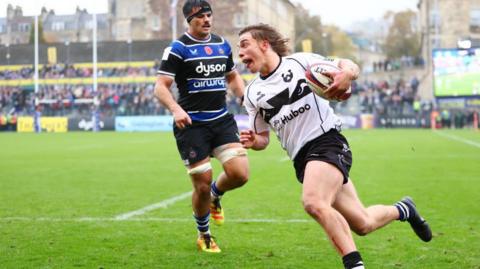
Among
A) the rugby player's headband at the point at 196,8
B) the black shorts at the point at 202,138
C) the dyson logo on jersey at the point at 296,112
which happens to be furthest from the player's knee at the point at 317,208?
the rugby player's headband at the point at 196,8

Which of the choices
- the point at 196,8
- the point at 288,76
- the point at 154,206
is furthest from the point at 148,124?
the point at 288,76

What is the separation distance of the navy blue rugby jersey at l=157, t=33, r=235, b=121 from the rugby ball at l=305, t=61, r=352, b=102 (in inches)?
86.3

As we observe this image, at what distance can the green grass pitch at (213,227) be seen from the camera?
23.5ft

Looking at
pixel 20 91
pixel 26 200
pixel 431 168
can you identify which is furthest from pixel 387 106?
pixel 26 200

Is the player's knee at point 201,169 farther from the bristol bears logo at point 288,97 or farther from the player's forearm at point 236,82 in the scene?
the bristol bears logo at point 288,97

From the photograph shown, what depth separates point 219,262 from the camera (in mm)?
7090

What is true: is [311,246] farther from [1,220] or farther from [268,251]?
[1,220]

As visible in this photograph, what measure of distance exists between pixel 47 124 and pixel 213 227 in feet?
141

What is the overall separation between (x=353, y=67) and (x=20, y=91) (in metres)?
51.1

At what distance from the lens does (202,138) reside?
25.8 ft

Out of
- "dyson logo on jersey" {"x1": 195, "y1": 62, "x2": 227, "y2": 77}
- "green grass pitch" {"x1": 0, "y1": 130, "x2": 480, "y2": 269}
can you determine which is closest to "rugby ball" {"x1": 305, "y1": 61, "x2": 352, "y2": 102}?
"green grass pitch" {"x1": 0, "y1": 130, "x2": 480, "y2": 269}

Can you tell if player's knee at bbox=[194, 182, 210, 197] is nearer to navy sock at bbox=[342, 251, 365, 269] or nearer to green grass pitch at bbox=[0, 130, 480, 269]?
green grass pitch at bbox=[0, 130, 480, 269]

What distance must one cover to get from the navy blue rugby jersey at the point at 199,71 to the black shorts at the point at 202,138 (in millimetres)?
84

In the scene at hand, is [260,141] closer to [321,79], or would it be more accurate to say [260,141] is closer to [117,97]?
[321,79]
